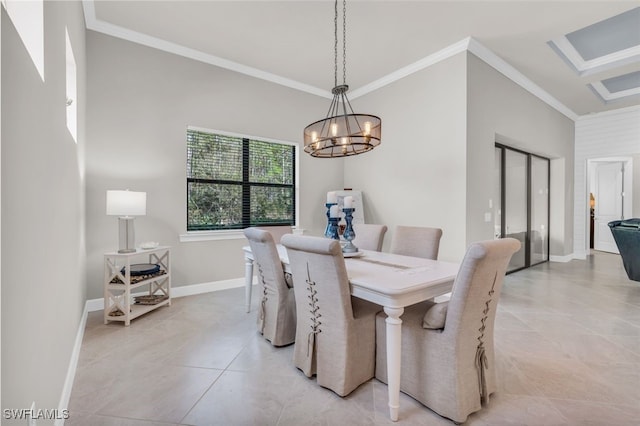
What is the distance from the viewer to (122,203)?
283 cm

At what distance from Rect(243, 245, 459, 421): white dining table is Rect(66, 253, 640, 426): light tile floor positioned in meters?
0.29

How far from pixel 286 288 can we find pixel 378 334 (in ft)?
2.74

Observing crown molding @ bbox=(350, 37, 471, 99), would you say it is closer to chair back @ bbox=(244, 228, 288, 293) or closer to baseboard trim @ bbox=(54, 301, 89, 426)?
chair back @ bbox=(244, 228, 288, 293)

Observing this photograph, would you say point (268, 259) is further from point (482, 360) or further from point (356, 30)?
point (356, 30)

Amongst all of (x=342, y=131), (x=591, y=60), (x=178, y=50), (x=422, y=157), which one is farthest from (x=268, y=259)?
(x=591, y=60)

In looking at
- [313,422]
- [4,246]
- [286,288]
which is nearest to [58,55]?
[4,246]

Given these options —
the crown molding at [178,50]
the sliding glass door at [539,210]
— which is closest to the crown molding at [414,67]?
the crown molding at [178,50]

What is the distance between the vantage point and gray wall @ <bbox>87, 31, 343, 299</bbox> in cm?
316

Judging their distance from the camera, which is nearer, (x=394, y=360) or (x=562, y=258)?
(x=394, y=360)

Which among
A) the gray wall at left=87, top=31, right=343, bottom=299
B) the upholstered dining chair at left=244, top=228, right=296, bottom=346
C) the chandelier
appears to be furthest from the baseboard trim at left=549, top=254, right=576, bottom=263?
the upholstered dining chair at left=244, top=228, right=296, bottom=346

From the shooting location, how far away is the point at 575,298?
11.9 ft

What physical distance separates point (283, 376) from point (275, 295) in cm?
62

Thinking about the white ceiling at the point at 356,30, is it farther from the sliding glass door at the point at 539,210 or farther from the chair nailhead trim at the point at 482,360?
the chair nailhead trim at the point at 482,360

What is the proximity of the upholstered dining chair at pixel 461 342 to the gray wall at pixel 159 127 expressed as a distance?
117 inches
